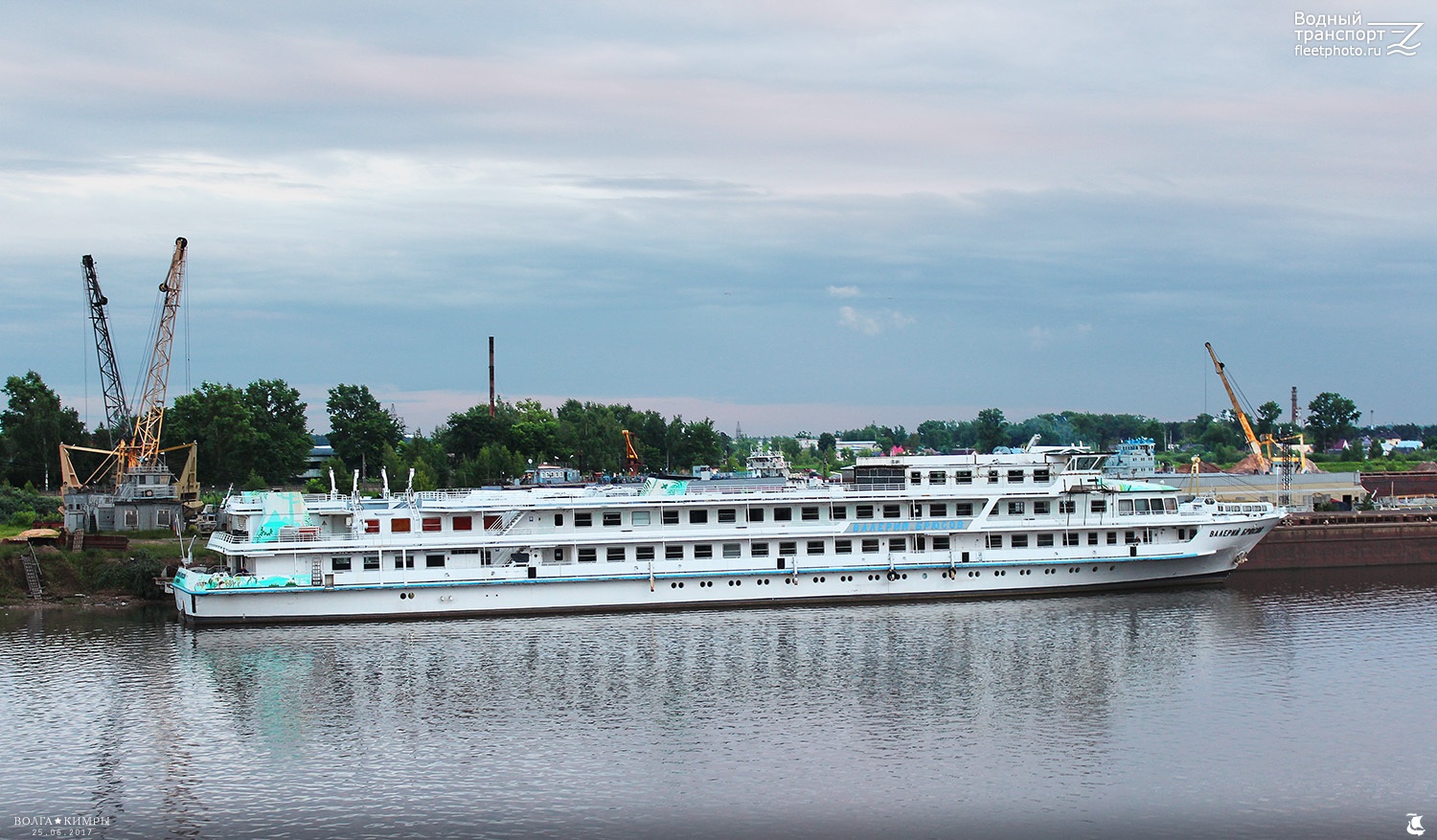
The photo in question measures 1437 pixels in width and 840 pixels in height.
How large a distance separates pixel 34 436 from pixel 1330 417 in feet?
513

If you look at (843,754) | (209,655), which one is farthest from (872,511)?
(209,655)

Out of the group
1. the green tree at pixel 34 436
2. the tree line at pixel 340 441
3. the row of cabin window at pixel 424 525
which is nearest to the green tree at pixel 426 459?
the tree line at pixel 340 441

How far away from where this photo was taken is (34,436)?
93250mm

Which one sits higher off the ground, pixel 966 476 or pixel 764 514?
pixel 966 476

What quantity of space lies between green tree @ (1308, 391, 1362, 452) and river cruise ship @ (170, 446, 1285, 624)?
128596 millimetres

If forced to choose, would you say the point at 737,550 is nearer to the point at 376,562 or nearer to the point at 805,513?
the point at 805,513

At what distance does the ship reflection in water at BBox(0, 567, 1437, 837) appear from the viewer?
91.9 feet

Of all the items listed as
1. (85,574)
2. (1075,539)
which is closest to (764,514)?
(1075,539)

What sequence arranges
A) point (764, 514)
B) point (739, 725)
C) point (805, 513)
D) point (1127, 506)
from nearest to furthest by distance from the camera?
point (739, 725) < point (764, 514) < point (805, 513) < point (1127, 506)

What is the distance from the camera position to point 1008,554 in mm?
53406

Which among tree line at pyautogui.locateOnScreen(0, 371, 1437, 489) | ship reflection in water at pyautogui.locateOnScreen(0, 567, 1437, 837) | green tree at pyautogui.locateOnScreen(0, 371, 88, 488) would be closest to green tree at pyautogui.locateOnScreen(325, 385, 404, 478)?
tree line at pyautogui.locateOnScreen(0, 371, 1437, 489)

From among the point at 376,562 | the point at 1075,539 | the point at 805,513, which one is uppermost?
the point at 805,513

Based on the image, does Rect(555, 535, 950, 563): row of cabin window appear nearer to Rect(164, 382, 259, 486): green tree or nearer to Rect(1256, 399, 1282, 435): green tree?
Rect(164, 382, 259, 486): green tree

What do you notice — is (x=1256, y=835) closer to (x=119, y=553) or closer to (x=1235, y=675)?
(x=1235, y=675)
